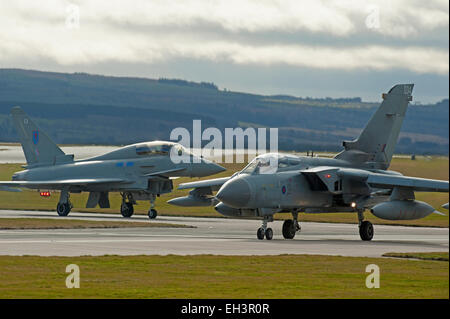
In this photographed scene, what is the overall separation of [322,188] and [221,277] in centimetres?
1407

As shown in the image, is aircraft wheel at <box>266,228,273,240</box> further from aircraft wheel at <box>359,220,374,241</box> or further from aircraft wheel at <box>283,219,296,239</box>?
aircraft wheel at <box>359,220,374,241</box>

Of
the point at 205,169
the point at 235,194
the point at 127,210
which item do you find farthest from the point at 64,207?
the point at 235,194

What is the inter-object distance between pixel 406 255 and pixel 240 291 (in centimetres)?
979

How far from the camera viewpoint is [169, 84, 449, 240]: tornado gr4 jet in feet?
105

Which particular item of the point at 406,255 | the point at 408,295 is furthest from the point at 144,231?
the point at 408,295

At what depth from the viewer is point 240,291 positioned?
18516 mm

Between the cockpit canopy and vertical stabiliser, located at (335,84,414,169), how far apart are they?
412 cm

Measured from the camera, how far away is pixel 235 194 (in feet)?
104

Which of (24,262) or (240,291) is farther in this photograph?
(24,262)

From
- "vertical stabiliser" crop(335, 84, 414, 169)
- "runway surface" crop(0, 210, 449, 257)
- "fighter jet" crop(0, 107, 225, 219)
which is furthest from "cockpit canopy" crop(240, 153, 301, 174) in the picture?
"fighter jet" crop(0, 107, 225, 219)

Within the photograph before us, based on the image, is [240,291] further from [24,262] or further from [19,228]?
[19,228]

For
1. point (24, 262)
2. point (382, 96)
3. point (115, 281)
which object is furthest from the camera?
point (382, 96)

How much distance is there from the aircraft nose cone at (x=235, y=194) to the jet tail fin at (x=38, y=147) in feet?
90.0
